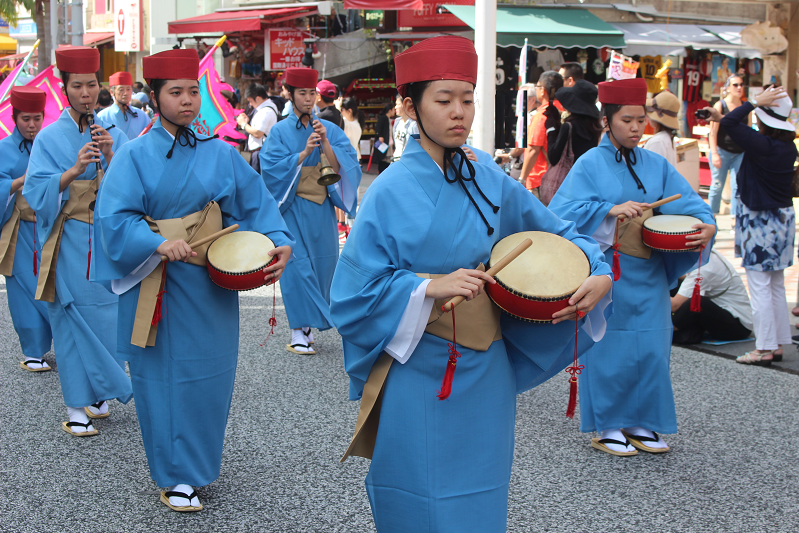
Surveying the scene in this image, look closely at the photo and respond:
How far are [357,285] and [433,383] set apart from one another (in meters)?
0.34

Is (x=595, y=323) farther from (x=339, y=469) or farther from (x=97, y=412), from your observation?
(x=97, y=412)

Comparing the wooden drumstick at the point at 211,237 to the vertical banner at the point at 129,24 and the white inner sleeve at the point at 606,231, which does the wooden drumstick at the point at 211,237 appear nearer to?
the white inner sleeve at the point at 606,231

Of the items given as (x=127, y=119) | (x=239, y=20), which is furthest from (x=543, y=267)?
(x=239, y=20)

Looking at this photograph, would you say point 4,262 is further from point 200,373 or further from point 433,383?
point 433,383

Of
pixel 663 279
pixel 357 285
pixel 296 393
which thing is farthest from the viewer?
pixel 296 393

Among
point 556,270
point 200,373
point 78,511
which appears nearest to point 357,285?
point 556,270

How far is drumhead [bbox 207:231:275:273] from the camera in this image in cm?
309

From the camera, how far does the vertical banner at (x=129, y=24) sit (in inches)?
886

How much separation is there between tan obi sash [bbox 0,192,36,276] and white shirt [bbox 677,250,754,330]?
4.39m

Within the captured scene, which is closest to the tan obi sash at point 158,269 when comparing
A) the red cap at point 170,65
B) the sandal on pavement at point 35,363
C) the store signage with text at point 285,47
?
the red cap at point 170,65

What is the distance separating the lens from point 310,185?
19.3ft

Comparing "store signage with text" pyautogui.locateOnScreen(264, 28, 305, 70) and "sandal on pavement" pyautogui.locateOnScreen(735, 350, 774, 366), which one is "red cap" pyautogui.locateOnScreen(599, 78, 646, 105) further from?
"store signage with text" pyautogui.locateOnScreen(264, 28, 305, 70)

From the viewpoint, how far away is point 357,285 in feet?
7.14

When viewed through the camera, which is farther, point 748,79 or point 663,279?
point 748,79
